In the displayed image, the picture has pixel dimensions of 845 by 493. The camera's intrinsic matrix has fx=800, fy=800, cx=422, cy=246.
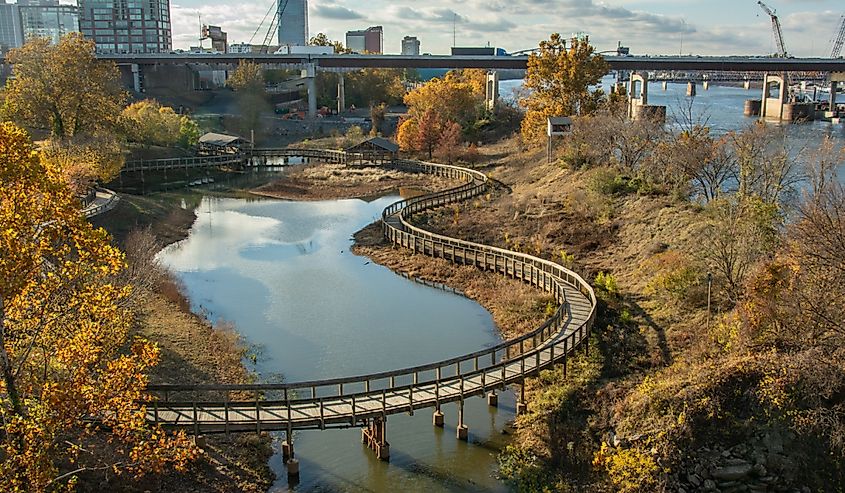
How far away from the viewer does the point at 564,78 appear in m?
72.8

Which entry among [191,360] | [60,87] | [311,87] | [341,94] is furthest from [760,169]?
[341,94]

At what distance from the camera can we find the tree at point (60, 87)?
59.1 m

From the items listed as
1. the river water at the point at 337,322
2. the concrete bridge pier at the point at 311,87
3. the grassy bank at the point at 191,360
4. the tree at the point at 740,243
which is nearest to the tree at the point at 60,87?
the river water at the point at 337,322

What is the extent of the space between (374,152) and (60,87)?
31621mm

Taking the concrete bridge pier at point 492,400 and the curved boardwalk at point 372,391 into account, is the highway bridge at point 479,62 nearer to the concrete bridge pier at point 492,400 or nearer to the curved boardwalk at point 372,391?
the curved boardwalk at point 372,391

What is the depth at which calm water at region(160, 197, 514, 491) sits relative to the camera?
21.8 m

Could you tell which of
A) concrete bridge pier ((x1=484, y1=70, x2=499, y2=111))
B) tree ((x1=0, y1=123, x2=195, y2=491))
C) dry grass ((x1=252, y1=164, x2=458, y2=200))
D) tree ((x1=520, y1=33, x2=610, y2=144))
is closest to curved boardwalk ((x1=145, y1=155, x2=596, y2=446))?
tree ((x1=0, y1=123, x2=195, y2=491))

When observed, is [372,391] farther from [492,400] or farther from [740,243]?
[740,243]

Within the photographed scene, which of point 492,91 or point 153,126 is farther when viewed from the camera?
point 492,91

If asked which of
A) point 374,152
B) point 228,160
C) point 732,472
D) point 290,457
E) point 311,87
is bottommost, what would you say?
point 290,457

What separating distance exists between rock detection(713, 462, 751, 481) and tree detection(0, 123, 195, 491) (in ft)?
39.9

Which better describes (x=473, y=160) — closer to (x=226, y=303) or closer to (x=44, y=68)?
(x=44, y=68)

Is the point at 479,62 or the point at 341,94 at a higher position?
the point at 479,62

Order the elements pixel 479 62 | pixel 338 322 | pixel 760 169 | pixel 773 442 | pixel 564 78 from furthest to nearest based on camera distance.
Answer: pixel 479 62 < pixel 564 78 < pixel 760 169 < pixel 338 322 < pixel 773 442
